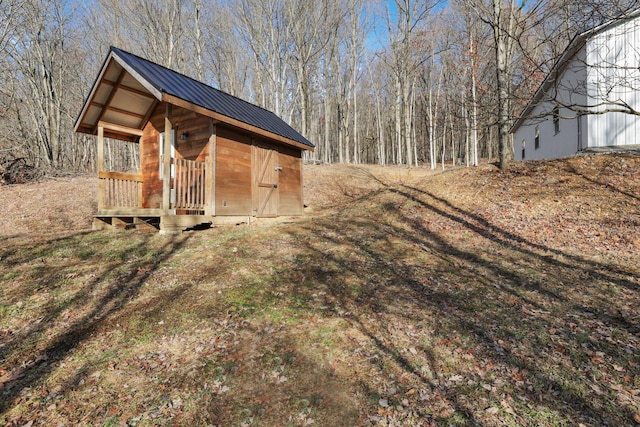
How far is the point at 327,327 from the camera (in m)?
4.36

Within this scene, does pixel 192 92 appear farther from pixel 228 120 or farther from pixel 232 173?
pixel 232 173

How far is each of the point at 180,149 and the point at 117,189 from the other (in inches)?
93.9

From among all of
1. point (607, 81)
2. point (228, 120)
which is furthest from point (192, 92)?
point (607, 81)

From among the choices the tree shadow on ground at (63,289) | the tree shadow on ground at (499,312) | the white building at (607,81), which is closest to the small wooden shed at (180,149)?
the tree shadow on ground at (63,289)

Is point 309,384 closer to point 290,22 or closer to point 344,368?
A: point 344,368

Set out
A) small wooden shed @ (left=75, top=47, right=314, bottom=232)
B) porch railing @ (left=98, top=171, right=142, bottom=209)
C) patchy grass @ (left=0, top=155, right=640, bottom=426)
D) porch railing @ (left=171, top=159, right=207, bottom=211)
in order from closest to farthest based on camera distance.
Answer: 1. patchy grass @ (left=0, top=155, right=640, bottom=426)
2. small wooden shed @ (left=75, top=47, right=314, bottom=232)
3. porch railing @ (left=171, top=159, right=207, bottom=211)
4. porch railing @ (left=98, top=171, right=142, bottom=209)

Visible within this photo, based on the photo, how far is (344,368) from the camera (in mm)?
3553

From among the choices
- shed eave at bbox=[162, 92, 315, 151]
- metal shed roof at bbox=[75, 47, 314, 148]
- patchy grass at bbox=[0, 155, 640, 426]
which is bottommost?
patchy grass at bbox=[0, 155, 640, 426]

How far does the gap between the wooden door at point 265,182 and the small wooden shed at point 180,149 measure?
3 cm

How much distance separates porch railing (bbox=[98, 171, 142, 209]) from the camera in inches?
400

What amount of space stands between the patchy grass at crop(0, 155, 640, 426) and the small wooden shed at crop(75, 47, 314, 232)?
1.52 meters

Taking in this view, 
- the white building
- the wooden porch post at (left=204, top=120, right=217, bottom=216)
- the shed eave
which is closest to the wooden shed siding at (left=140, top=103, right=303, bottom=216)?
the wooden porch post at (left=204, top=120, right=217, bottom=216)

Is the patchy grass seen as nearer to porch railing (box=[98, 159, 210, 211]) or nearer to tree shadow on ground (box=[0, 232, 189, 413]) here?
tree shadow on ground (box=[0, 232, 189, 413])

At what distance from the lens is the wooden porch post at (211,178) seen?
9586 millimetres
